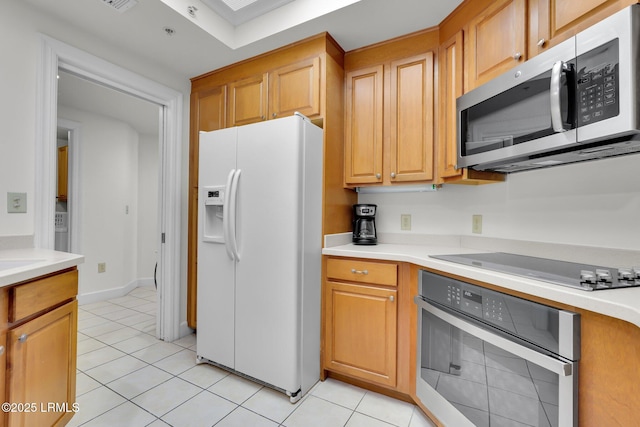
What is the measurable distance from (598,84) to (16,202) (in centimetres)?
282

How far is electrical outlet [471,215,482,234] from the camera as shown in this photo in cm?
194

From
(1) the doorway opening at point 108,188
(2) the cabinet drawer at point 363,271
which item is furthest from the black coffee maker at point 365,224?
(1) the doorway opening at point 108,188

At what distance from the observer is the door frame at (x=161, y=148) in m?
1.78


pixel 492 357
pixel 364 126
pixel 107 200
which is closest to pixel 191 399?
pixel 492 357

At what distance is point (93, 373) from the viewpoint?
202cm

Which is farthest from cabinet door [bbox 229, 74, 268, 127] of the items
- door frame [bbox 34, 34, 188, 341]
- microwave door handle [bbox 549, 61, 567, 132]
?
microwave door handle [bbox 549, 61, 567, 132]

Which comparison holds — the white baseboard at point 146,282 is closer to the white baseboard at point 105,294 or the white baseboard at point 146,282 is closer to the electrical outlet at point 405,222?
the white baseboard at point 105,294

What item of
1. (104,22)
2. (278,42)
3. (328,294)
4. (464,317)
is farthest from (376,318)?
(104,22)

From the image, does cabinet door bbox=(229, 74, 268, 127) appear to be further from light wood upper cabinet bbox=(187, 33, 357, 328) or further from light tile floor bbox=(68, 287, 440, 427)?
light tile floor bbox=(68, 287, 440, 427)

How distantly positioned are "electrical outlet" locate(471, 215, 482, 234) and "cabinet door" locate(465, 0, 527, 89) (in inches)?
32.4

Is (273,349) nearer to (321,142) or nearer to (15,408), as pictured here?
(15,408)

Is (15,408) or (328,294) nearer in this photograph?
(15,408)

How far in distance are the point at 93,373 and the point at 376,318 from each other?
1970 millimetres

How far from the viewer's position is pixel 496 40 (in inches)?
59.8
